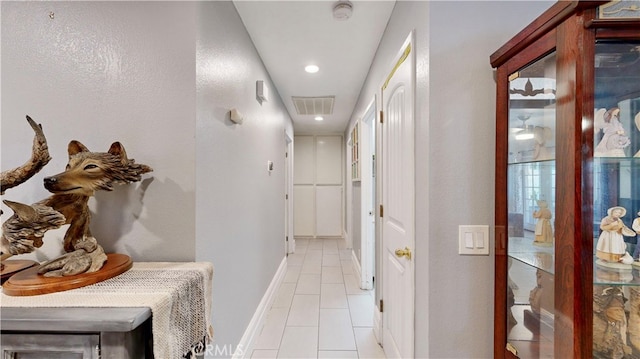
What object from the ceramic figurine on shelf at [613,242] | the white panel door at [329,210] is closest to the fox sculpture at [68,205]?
the ceramic figurine on shelf at [613,242]

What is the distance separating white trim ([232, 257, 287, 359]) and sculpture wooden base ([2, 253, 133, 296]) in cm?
105

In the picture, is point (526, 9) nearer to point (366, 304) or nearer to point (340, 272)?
point (366, 304)

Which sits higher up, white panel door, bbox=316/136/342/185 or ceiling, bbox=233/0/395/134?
ceiling, bbox=233/0/395/134

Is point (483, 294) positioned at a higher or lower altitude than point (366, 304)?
higher

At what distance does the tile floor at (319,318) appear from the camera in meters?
2.05

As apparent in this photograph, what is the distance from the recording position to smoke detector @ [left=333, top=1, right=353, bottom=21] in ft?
5.50

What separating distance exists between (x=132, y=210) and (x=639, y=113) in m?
2.03

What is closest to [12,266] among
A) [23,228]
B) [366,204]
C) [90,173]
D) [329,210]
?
[23,228]

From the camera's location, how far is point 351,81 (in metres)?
3.04

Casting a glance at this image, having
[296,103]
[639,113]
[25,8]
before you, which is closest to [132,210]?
[25,8]

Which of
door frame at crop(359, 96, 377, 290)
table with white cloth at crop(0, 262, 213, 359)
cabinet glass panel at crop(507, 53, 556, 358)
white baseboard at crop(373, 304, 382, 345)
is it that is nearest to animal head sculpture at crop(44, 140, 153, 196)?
table with white cloth at crop(0, 262, 213, 359)

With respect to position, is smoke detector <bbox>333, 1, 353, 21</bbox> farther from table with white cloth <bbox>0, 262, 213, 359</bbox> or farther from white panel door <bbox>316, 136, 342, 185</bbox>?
white panel door <bbox>316, 136, 342, 185</bbox>

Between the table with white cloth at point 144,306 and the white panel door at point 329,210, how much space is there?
494 cm

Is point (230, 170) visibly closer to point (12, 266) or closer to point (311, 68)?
point (12, 266)
